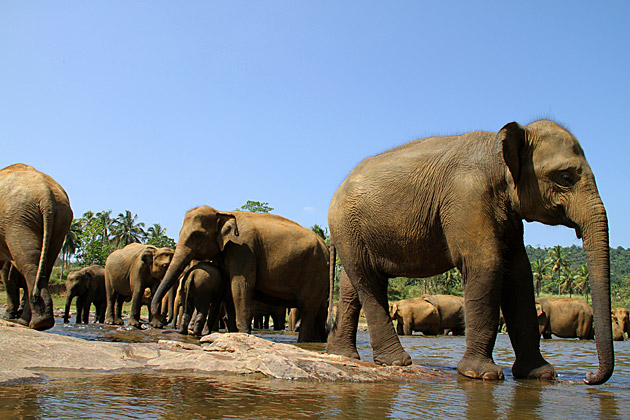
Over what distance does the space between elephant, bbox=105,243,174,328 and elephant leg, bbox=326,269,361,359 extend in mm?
9112

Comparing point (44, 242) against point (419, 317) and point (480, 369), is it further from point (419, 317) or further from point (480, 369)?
point (419, 317)

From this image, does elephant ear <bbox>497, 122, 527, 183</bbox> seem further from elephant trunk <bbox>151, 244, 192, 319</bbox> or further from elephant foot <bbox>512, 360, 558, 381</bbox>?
elephant trunk <bbox>151, 244, 192, 319</bbox>

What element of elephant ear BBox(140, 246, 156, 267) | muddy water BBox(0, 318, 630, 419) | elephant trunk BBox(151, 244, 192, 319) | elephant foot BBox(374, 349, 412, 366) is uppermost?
Answer: elephant ear BBox(140, 246, 156, 267)

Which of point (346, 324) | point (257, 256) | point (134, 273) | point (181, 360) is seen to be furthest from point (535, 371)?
point (134, 273)

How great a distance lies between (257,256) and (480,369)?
7.12m

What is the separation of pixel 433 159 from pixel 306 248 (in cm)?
613

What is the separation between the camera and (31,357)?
5332 mm

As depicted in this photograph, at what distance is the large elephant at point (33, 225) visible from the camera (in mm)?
8648

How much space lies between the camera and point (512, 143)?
6.02m

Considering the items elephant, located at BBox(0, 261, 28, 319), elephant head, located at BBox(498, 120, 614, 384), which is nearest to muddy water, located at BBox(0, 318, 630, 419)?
elephant head, located at BBox(498, 120, 614, 384)

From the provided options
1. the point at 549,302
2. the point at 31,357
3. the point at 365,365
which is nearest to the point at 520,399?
the point at 365,365

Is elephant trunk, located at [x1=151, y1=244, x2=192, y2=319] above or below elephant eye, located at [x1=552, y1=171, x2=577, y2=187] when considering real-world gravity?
below

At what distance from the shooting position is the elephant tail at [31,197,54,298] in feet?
27.6

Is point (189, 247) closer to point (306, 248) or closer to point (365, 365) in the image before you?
point (306, 248)
